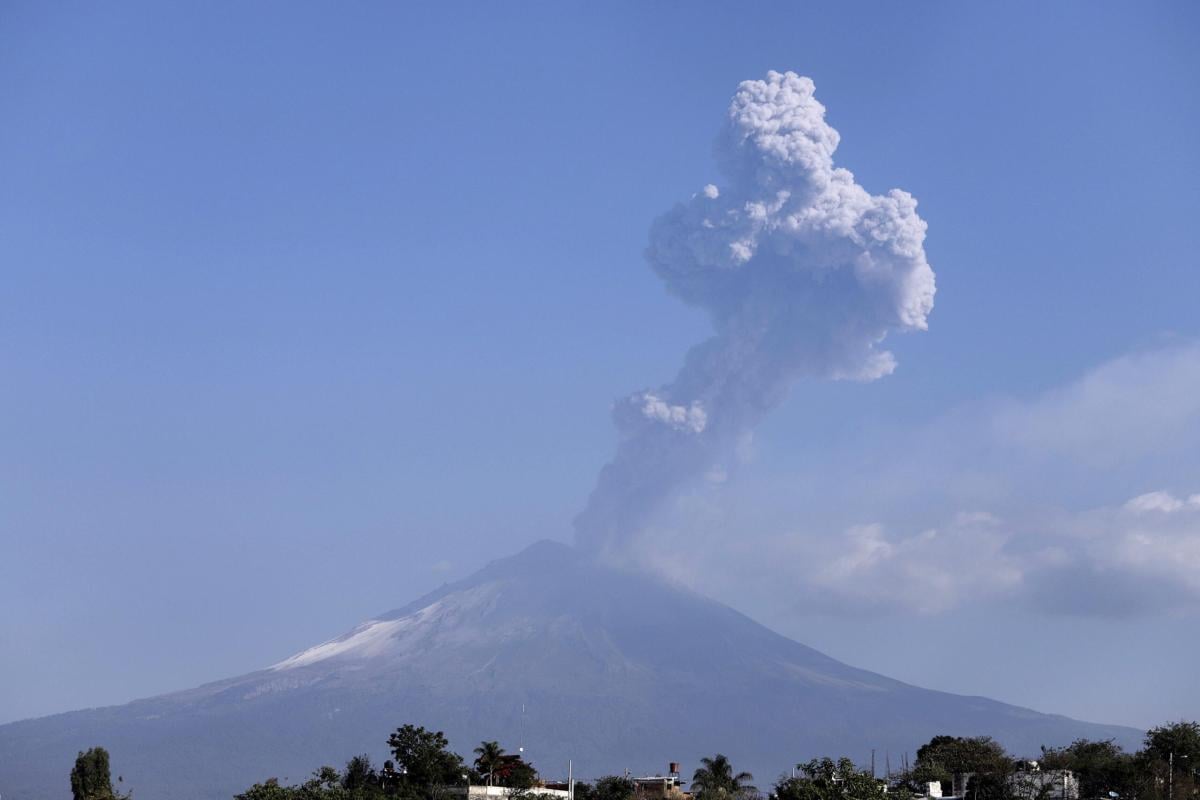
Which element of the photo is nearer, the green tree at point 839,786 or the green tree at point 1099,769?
the green tree at point 839,786

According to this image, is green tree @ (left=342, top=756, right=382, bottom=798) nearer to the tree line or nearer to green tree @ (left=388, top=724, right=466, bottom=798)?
the tree line

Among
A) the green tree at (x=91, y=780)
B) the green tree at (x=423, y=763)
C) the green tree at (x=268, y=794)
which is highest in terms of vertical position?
the green tree at (x=423, y=763)

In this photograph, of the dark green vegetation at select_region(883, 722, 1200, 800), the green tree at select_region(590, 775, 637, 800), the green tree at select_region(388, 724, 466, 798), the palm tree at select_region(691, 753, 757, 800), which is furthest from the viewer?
the palm tree at select_region(691, 753, 757, 800)

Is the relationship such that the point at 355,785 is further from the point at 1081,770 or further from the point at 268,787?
the point at 1081,770

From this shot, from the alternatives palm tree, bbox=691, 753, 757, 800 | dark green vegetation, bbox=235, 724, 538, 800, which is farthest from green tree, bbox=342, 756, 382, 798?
palm tree, bbox=691, 753, 757, 800

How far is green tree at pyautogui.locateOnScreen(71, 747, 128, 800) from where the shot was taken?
316 feet

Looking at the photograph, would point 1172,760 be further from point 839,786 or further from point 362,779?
point 362,779

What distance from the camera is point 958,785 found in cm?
10569

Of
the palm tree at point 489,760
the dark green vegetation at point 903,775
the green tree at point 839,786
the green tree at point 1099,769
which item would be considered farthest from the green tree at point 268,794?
the green tree at point 1099,769

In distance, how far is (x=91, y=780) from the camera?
3816 inches

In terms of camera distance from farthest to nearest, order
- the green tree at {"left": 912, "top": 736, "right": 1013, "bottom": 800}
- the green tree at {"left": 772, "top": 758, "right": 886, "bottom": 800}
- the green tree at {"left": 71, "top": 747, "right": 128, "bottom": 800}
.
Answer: the green tree at {"left": 912, "top": 736, "right": 1013, "bottom": 800} < the green tree at {"left": 71, "top": 747, "right": 128, "bottom": 800} < the green tree at {"left": 772, "top": 758, "right": 886, "bottom": 800}

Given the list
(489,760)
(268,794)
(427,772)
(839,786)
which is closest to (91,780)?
(427,772)

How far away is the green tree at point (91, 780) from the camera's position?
9644cm

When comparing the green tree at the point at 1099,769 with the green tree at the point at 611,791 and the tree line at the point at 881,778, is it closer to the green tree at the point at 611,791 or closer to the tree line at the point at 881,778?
the tree line at the point at 881,778
